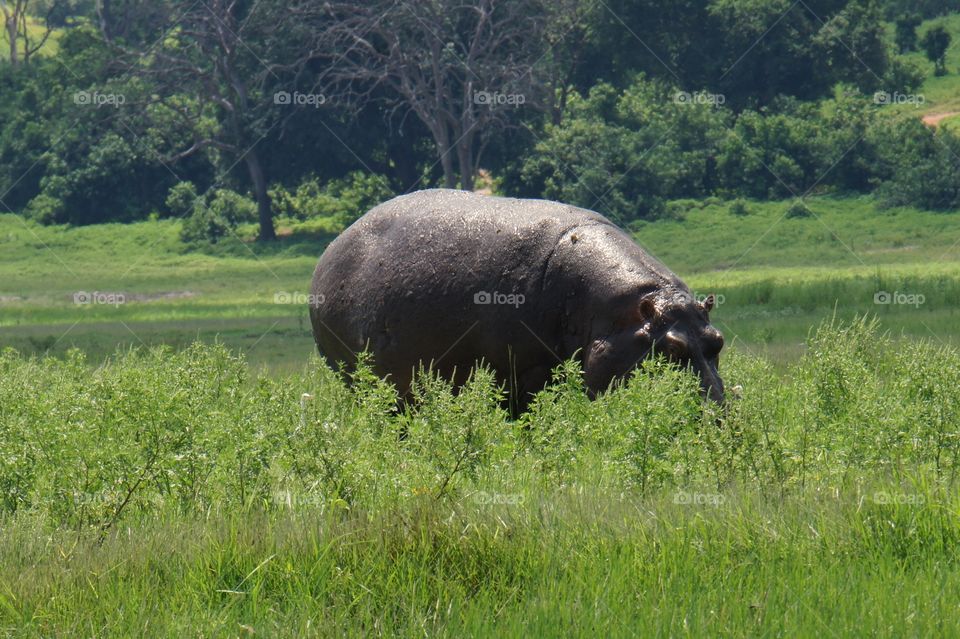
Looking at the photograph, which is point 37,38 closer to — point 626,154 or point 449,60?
point 449,60

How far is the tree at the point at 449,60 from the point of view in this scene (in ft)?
126

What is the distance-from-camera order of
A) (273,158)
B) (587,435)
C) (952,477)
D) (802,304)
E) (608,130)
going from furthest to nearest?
(273,158), (608,130), (802,304), (587,435), (952,477)

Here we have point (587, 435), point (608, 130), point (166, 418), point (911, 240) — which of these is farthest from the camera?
point (608, 130)

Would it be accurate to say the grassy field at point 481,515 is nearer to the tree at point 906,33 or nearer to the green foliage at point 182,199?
the green foliage at point 182,199

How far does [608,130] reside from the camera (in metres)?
38.4

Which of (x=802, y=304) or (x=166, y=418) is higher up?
(x=166, y=418)

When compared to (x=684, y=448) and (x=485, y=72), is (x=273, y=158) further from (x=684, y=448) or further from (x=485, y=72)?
(x=684, y=448)

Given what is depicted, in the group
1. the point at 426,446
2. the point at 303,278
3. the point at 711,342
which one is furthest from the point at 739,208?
the point at 426,446

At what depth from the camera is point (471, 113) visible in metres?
38.4

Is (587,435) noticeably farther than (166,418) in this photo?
Yes

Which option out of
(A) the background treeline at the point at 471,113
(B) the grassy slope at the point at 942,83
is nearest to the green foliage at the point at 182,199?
(A) the background treeline at the point at 471,113

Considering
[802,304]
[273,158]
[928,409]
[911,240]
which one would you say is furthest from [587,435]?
[273,158]

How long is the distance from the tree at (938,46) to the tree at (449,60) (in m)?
15.2

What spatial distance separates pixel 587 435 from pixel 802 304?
541 inches
